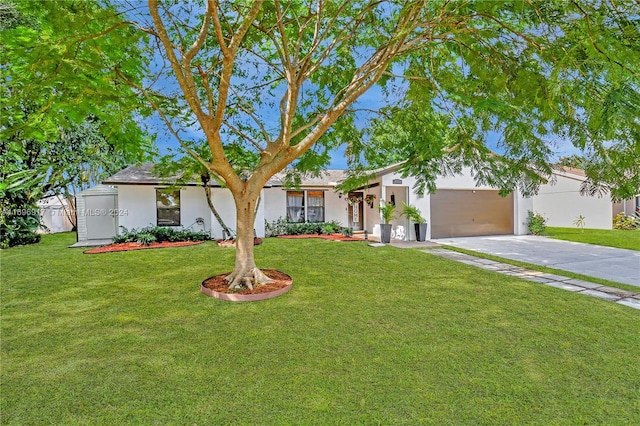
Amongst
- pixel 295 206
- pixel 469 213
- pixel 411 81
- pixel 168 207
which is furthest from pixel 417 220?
pixel 168 207

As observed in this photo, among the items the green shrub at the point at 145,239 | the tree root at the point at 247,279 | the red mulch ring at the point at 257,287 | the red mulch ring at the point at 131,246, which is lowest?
the red mulch ring at the point at 257,287

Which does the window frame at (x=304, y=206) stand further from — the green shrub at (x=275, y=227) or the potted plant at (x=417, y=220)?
the potted plant at (x=417, y=220)

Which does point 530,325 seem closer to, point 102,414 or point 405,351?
point 405,351

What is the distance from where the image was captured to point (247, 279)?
6.27 metres

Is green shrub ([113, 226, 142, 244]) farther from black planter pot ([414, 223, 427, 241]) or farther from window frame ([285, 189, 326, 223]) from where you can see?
black planter pot ([414, 223, 427, 241])

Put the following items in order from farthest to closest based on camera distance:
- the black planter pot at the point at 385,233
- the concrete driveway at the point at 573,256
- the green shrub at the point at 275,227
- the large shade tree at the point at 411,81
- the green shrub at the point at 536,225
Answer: the green shrub at the point at 275,227, the green shrub at the point at 536,225, the black planter pot at the point at 385,233, the concrete driveway at the point at 573,256, the large shade tree at the point at 411,81

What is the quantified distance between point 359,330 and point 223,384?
6.48ft

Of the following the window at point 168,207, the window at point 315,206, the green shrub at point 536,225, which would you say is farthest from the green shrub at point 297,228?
the green shrub at point 536,225

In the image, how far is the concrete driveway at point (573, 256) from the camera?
24.7ft

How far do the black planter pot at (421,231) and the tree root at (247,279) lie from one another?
9128 millimetres

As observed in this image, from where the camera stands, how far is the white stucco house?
13.8 meters

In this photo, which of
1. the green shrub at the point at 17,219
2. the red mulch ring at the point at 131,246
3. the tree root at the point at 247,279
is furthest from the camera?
the green shrub at the point at 17,219

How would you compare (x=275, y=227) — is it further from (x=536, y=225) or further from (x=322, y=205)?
(x=536, y=225)

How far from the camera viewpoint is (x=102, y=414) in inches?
102
